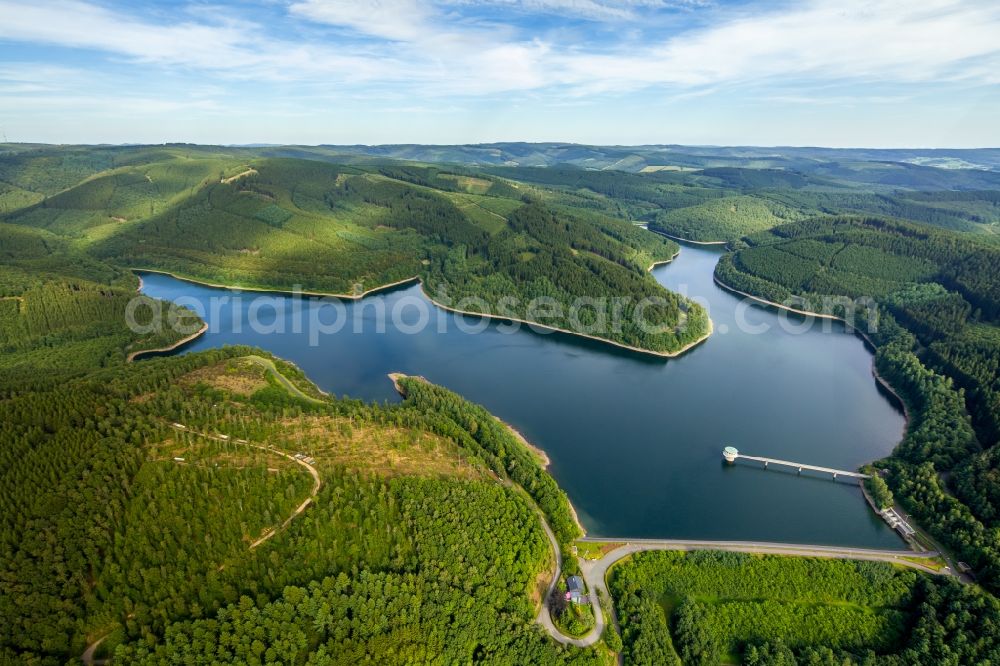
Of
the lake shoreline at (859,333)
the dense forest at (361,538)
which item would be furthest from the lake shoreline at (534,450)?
the lake shoreline at (859,333)

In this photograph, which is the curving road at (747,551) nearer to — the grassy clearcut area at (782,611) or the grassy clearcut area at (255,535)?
the grassy clearcut area at (782,611)

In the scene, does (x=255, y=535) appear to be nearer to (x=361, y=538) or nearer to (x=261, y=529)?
(x=261, y=529)

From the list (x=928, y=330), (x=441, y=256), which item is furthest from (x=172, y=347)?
(x=928, y=330)

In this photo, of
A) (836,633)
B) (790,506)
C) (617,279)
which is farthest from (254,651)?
(617,279)

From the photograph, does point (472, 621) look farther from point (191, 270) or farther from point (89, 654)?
point (191, 270)

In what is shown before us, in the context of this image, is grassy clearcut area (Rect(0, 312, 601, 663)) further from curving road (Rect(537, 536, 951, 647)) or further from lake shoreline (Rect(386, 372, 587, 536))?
curving road (Rect(537, 536, 951, 647))

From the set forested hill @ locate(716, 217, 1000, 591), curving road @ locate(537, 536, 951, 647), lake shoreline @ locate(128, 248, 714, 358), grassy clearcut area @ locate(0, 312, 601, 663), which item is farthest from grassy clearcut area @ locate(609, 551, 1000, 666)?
lake shoreline @ locate(128, 248, 714, 358)

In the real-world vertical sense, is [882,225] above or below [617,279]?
above
